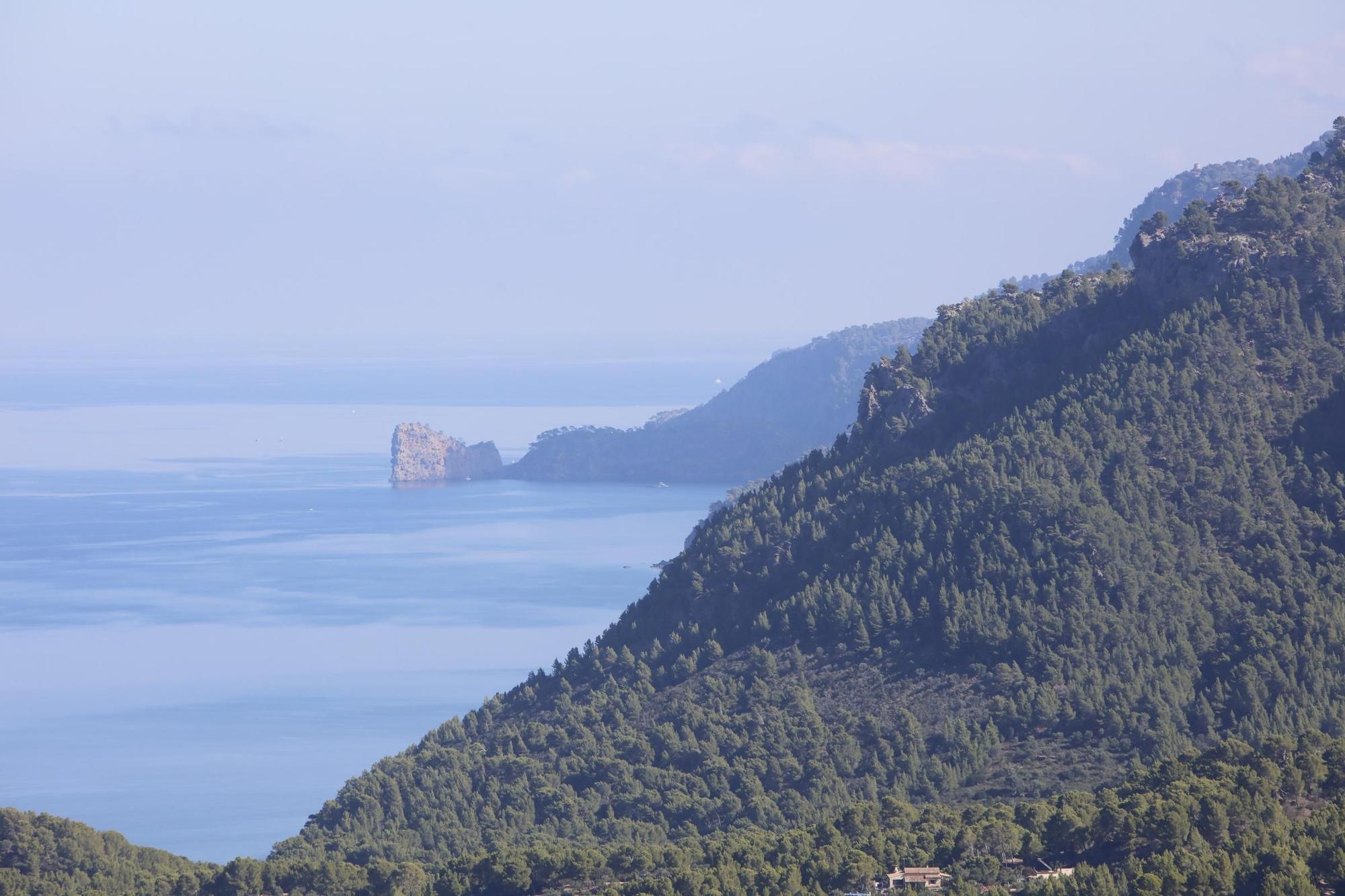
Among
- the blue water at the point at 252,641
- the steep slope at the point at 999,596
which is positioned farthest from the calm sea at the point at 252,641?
the steep slope at the point at 999,596

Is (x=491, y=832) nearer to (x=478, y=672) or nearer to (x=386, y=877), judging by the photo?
(x=386, y=877)


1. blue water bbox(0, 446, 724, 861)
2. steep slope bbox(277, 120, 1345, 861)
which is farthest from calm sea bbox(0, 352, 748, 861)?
steep slope bbox(277, 120, 1345, 861)

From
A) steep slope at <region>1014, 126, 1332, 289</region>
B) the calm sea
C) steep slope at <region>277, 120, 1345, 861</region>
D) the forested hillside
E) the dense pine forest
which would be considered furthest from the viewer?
steep slope at <region>1014, 126, 1332, 289</region>

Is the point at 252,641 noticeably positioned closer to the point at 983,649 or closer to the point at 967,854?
the point at 983,649

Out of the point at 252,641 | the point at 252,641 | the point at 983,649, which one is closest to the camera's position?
the point at 983,649

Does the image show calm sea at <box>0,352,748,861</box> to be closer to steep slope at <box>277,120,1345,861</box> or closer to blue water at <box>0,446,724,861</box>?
blue water at <box>0,446,724,861</box>

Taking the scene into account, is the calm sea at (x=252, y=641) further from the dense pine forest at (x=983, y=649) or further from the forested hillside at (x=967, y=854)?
the forested hillside at (x=967, y=854)

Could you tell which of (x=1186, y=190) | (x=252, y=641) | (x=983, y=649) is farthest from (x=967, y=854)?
(x=1186, y=190)
